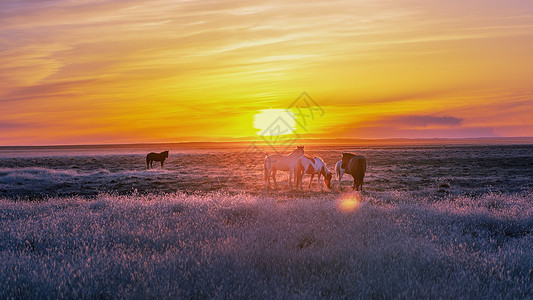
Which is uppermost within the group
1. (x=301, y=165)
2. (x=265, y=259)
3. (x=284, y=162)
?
(x=284, y=162)

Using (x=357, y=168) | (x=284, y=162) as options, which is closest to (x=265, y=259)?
(x=357, y=168)

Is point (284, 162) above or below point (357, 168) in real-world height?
above

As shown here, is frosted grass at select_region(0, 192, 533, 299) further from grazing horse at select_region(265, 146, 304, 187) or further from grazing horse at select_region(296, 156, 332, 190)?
grazing horse at select_region(265, 146, 304, 187)

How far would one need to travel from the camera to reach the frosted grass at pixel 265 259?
3.97 m

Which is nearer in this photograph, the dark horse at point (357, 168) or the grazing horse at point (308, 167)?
the dark horse at point (357, 168)

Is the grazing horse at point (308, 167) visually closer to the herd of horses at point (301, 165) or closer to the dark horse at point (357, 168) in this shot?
the herd of horses at point (301, 165)

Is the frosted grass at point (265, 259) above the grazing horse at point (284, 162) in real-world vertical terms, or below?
below

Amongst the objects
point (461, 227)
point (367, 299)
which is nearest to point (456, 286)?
point (367, 299)

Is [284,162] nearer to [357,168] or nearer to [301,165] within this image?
[301,165]

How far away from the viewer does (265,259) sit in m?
4.84

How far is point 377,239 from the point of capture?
5992mm

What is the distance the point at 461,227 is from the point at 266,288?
5.20m

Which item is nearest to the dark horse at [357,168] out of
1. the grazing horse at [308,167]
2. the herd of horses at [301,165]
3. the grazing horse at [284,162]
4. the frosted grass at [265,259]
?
the herd of horses at [301,165]

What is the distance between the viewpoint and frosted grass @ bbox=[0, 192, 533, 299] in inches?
156
